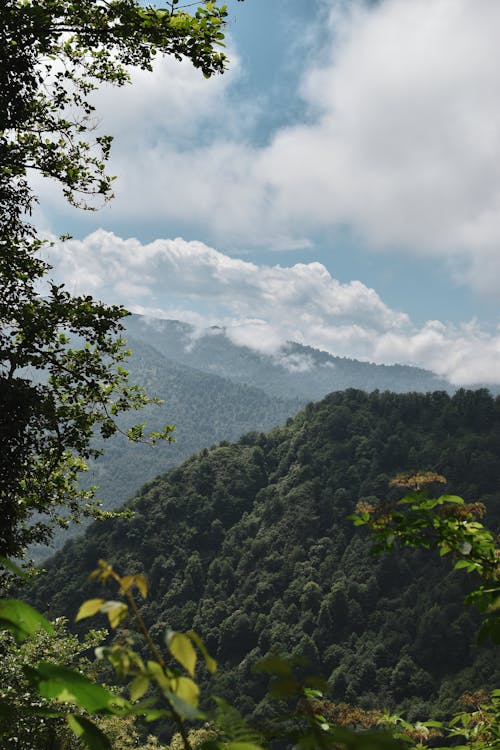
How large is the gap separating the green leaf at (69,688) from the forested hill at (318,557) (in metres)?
89.0

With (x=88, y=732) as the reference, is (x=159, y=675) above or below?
above

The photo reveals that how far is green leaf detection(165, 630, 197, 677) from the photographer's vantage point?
37.9 inches

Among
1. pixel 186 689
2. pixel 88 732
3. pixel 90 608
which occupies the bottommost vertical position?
pixel 88 732

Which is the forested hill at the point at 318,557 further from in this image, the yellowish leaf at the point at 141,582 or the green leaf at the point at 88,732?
the yellowish leaf at the point at 141,582

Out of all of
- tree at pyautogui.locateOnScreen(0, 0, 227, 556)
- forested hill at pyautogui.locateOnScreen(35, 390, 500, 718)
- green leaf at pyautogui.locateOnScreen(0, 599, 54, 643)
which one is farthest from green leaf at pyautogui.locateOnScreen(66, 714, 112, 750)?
forested hill at pyautogui.locateOnScreen(35, 390, 500, 718)

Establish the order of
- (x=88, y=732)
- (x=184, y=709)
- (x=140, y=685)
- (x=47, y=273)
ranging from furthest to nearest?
(x=47, y=273), (x=88, y=732), (x=140, y=685), (x=184, y=709)

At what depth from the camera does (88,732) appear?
1.19 meters

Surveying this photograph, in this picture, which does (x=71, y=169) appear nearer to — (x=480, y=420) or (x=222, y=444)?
(x=480, y=420)

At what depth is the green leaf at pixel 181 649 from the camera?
964mm

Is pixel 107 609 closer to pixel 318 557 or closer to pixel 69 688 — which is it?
pixel 69 688

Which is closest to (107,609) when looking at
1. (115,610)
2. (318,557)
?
(115,610)

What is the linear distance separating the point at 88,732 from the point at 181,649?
42 centimetres

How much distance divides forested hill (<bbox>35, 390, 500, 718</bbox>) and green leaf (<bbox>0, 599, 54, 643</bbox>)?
292 feet

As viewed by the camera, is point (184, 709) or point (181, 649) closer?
point (184, 709)
